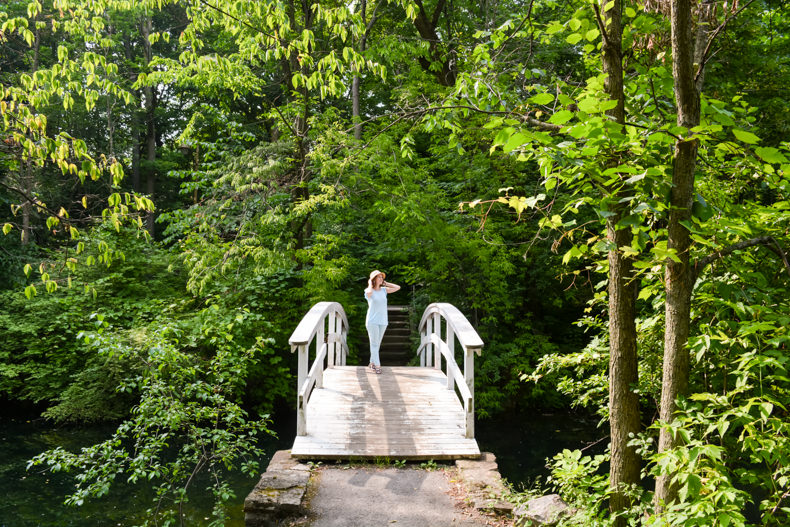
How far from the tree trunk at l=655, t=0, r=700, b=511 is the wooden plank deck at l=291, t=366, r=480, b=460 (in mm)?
2849

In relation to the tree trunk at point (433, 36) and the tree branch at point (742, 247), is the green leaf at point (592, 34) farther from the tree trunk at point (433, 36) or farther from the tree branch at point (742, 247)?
the tree trunk at point (433, 36)

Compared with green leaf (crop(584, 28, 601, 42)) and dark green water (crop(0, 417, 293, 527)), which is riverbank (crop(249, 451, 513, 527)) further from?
green leaf (crop(584, 28, 601, 42))

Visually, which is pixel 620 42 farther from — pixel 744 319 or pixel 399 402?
pixel 399 402

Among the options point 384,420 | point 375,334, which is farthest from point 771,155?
point 375,334

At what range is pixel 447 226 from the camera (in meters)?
9.92

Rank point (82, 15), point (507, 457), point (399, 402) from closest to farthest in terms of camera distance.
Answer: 1. point (82, 15)
2. point (399, 402)
3. point (507, 457)

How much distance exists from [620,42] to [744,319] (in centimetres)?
152

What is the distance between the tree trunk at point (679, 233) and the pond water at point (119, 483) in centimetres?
366

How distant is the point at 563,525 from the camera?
10.7 feet

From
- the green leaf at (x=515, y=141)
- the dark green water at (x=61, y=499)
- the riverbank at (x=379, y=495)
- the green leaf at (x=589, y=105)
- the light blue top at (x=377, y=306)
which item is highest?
the green leaf at (x=589, y=105)

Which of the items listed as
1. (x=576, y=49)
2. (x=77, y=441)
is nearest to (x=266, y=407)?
(x=77, y=441)

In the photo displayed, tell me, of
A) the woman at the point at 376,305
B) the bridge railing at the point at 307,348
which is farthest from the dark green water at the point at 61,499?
the woman at the point at 376,305

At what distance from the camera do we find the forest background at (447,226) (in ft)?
7.72

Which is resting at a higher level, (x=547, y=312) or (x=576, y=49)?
(x=576, y=49)
